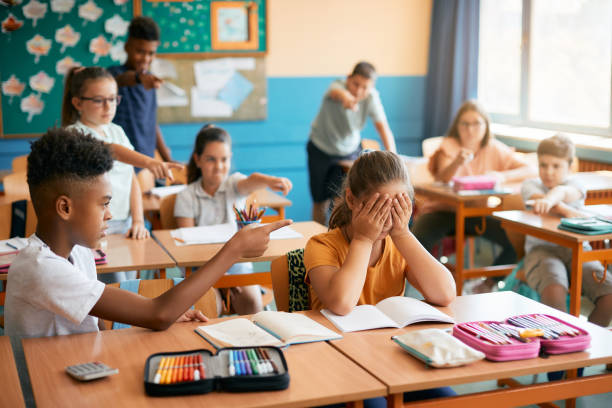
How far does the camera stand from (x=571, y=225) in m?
2.85

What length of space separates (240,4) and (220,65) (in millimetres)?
532

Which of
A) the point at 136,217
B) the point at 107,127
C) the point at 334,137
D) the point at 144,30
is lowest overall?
the point at 136,217

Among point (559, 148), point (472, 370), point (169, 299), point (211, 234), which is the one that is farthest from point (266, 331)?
→ point (559, 148)

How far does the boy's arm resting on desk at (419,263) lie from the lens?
6.05 ft

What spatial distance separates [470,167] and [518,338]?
2.89 m

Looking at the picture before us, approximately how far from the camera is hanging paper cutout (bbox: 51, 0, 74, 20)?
17.0 feet

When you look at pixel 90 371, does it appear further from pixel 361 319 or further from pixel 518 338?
pixel 518 338

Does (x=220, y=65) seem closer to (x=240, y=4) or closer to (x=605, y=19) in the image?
(x=240, y=4)

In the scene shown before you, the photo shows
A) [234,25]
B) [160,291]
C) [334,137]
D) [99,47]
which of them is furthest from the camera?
[234,25]

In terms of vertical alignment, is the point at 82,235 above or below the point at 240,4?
below

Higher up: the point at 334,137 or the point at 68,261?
the point at 334,137

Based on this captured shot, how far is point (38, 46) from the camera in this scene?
5.21 metres

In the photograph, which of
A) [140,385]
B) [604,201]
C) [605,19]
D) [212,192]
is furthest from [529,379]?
[605,19]

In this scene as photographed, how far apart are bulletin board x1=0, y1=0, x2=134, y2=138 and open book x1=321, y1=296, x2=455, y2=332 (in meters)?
4.09
